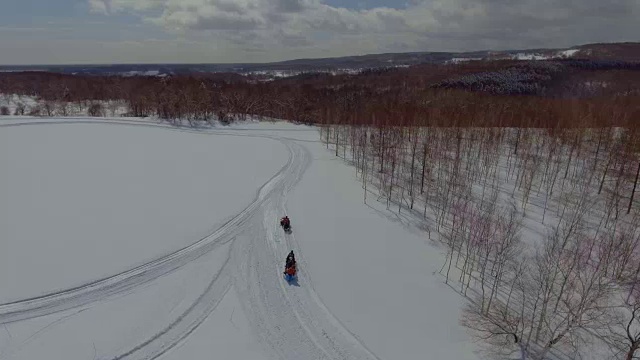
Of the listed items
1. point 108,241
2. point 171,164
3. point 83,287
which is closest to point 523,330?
point 83,287

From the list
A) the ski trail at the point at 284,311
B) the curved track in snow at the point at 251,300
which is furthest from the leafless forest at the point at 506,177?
the curved track in snow at the point at 251,300

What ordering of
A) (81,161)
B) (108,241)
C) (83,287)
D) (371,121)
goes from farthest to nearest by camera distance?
(371,121)
(81,161)
(108,241)
(83,287)

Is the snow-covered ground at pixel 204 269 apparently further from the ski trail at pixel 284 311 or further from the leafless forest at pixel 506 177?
the leafless forest at pixel 506 177

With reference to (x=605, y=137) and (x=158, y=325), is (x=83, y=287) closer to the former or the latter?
(x=158, y=325)

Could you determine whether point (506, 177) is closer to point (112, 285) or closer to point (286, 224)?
point (286, 224)

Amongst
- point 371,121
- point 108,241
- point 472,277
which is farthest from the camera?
point 371,121
